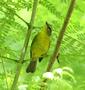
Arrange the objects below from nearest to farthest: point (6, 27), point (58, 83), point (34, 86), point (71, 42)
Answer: point (58, 83), point (34, 86), point (6, 27), point (71, 42)

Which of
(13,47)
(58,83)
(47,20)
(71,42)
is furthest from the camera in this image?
(47,20)

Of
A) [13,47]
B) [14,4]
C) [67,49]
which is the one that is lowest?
[13,47]

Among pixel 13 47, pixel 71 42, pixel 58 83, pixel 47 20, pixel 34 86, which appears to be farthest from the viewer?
pixel 47 20

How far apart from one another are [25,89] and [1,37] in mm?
272

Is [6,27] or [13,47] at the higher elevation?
[6,27]

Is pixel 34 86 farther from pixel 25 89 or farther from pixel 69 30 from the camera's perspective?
pixel 69 30

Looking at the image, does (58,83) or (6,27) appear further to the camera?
(6,27)

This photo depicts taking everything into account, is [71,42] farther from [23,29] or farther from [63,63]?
[23,29]

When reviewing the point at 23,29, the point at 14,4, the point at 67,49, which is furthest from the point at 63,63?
the point at 14,4

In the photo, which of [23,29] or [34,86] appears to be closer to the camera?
[34,86]

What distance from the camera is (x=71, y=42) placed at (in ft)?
4.72

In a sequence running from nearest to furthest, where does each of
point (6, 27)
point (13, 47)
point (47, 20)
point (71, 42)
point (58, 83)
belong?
point (58, 83) → point (6, 27) → point (71, 42) → point (13, 47) → point (47, 20)

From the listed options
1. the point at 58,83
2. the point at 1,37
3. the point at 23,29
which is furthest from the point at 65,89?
the point at 23,29

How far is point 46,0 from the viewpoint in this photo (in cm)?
148
